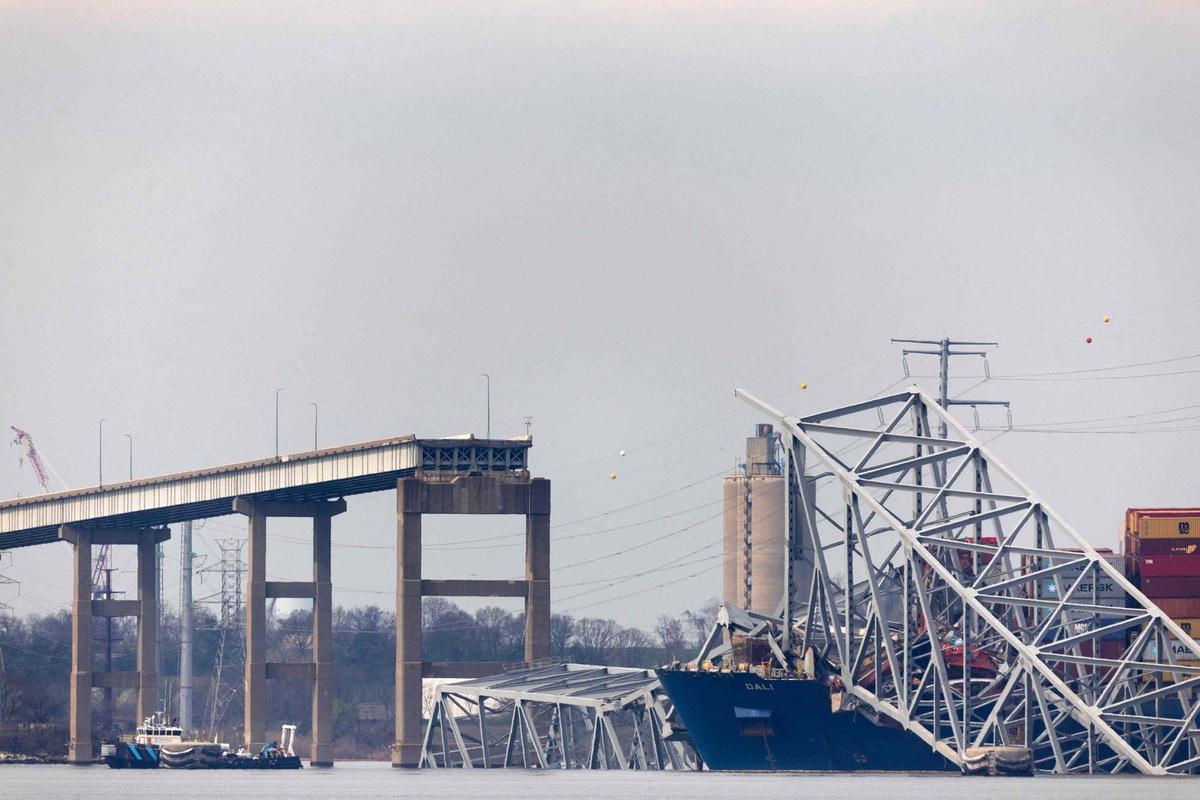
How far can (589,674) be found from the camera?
160 metres

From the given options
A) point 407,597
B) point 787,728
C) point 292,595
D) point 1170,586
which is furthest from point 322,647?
point 1170,586

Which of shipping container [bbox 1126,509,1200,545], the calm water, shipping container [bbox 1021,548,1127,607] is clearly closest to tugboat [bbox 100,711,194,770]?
the calm water

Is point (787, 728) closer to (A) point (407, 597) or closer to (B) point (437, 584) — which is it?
(B) point (437, 584)

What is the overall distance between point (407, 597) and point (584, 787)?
38797mm

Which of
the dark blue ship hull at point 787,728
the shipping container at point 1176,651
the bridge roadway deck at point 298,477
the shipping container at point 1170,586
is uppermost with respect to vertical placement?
the bridge roadway deck at point 298,477

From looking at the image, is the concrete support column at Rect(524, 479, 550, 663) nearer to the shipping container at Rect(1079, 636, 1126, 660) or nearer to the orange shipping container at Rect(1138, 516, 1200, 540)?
the shipping container at Rect(1079, 636, 1126, 660)

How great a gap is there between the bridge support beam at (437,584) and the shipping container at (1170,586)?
43.6 meters

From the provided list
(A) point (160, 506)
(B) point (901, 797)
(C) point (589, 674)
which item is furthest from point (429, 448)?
(B) point (901, 797)

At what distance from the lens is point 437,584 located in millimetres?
163500

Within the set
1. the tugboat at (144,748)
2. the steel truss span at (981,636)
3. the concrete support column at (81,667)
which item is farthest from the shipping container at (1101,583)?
the concrete support column at (81,667)

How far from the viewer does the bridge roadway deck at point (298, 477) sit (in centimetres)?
16650

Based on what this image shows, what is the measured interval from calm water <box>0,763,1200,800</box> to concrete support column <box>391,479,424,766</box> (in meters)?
5.19

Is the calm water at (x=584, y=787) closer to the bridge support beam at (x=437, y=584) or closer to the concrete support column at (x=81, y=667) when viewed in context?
the bridge support beam at (x=437, y=584)

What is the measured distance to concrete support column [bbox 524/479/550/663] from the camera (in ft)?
543
